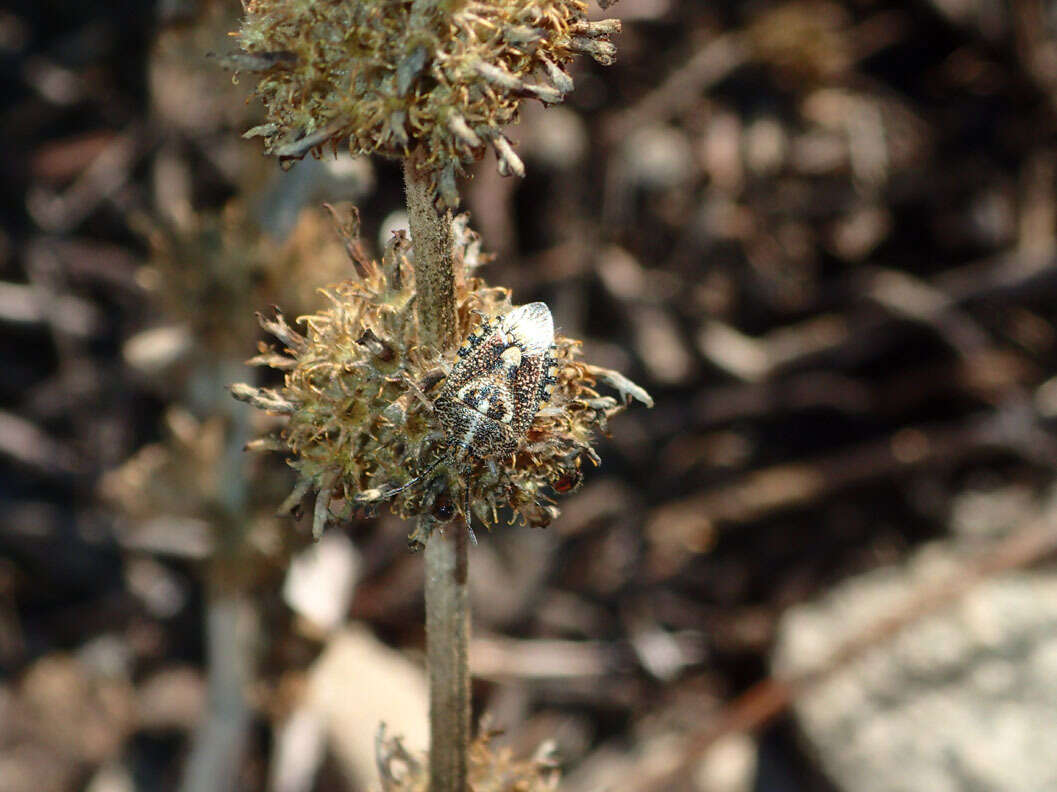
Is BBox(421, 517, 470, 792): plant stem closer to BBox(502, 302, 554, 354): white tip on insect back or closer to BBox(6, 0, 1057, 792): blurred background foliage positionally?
BBox(502, 302, 554, 354): white tip on insect back

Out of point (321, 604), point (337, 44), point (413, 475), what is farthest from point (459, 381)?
point (321, 604)

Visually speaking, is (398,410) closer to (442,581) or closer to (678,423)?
(442,581)

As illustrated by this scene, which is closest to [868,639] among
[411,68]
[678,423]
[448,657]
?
[678,423]

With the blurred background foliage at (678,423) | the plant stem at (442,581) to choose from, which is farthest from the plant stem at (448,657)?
the blurred background foliage at (678,423)

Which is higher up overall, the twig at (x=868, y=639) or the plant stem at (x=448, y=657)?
the twig at (x=868, y=639)

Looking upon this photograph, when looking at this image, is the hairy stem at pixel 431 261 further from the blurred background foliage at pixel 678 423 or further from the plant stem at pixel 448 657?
the blurred background foliage at pixel 678 423

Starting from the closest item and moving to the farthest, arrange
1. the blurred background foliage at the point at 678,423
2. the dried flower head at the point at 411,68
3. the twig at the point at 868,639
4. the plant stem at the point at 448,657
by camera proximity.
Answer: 1. the dried flower head at the point at 411,68
2. the plant stem at the point at 448,657
3. the twig at the point at 868,639
4. the blurred background foliage at the point at 678,423

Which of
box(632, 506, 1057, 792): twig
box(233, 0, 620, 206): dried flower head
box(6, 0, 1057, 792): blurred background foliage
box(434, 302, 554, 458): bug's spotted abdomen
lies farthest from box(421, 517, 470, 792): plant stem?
box(632, 506, 1057, 792): twig
